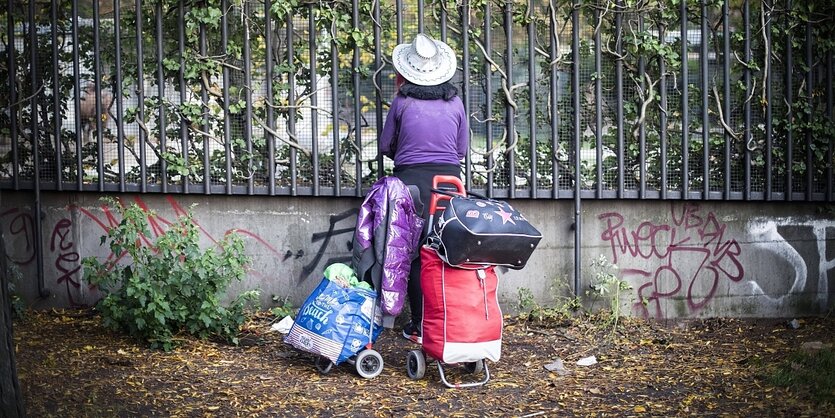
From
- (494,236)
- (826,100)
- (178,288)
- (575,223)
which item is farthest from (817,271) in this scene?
(178,288)

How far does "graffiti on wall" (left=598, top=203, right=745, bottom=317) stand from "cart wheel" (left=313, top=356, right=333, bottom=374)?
2.66 metres

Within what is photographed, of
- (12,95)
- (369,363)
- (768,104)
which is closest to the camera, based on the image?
(369,363)

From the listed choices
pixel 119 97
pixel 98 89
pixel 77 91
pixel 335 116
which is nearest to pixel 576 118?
pixel 335 116

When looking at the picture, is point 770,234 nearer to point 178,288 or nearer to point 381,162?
point 381,162

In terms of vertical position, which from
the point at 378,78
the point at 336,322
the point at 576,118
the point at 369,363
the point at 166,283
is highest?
the point at 378,78

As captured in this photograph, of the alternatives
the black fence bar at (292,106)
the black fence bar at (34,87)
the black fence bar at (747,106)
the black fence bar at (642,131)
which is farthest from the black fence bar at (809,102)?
the black fence bar at (34,87)

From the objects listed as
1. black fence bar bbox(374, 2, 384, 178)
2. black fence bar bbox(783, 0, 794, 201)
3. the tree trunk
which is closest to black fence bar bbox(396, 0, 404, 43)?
black fence bar bbox(374, 2, 384, 178)

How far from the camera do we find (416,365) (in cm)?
637

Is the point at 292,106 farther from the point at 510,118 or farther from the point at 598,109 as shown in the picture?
the point at 598,109

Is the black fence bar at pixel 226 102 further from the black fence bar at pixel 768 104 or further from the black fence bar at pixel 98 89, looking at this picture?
the black fence bar at pixel 768 104

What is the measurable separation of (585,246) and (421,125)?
6.16 feet

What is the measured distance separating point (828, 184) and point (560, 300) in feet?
7.87

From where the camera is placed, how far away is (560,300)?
7957 millimetres

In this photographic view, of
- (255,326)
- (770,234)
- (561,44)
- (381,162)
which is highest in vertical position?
(561,44)
